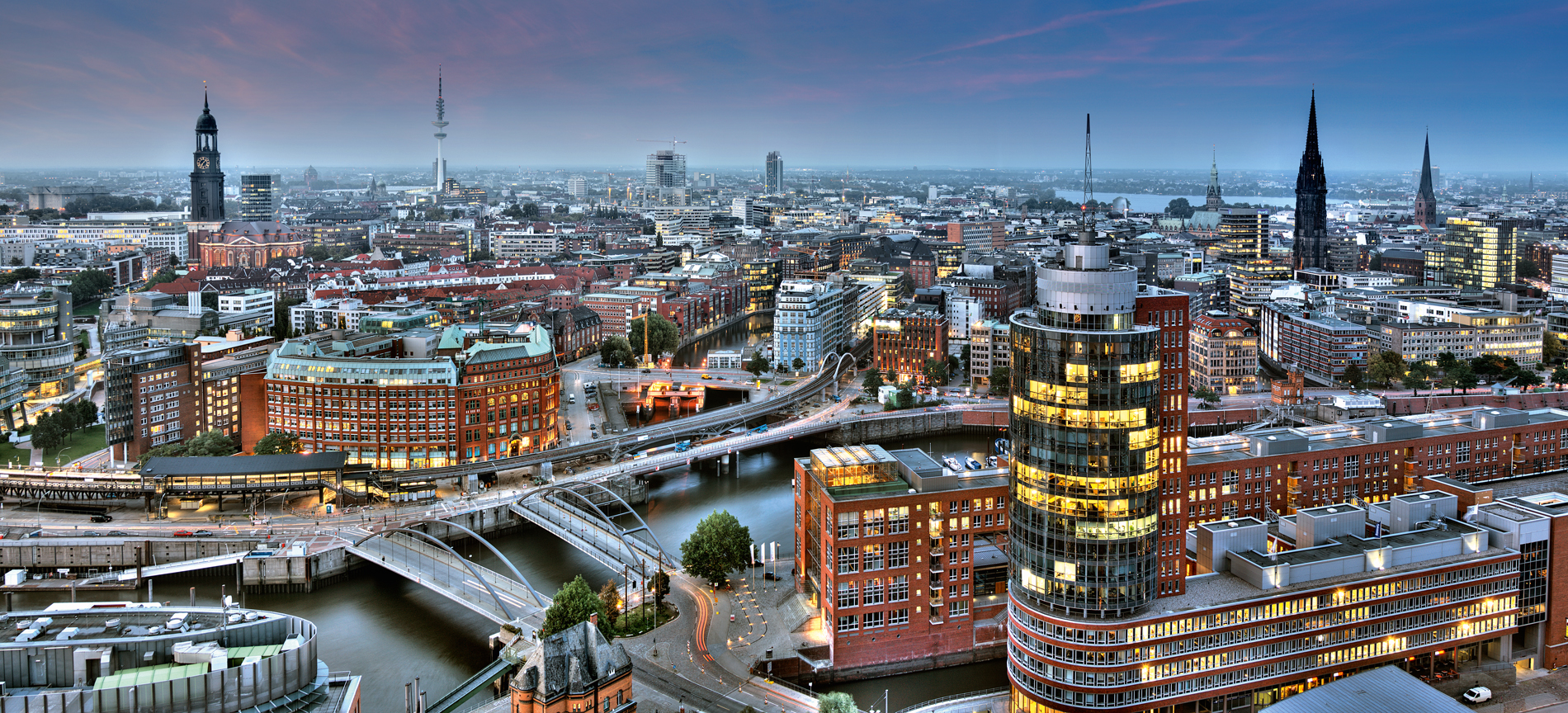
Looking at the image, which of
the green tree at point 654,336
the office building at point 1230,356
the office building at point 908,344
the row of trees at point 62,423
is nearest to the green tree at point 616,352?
the green tree at point 654,336

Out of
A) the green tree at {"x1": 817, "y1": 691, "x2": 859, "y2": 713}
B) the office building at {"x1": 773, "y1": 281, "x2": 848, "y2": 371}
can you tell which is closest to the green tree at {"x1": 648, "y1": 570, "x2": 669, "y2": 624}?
the green tree at {"x1": 817, "y1": 691, "x2": 859, "y2": 713}

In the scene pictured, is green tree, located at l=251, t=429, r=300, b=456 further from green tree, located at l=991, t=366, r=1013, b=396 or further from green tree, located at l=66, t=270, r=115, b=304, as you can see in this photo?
green tree, located at l=66, t=270, r=115, b=304

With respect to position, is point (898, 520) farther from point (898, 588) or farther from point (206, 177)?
point (206, 177)

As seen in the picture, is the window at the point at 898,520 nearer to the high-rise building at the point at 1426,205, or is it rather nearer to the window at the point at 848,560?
the window at the point at 848,560

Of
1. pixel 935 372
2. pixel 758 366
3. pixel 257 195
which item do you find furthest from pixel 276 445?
pixel 257 195

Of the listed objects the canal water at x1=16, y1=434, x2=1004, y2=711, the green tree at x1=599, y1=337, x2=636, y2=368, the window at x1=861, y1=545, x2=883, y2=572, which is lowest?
the canal water at x1=16, y1=434, x2=1004, y2=711
